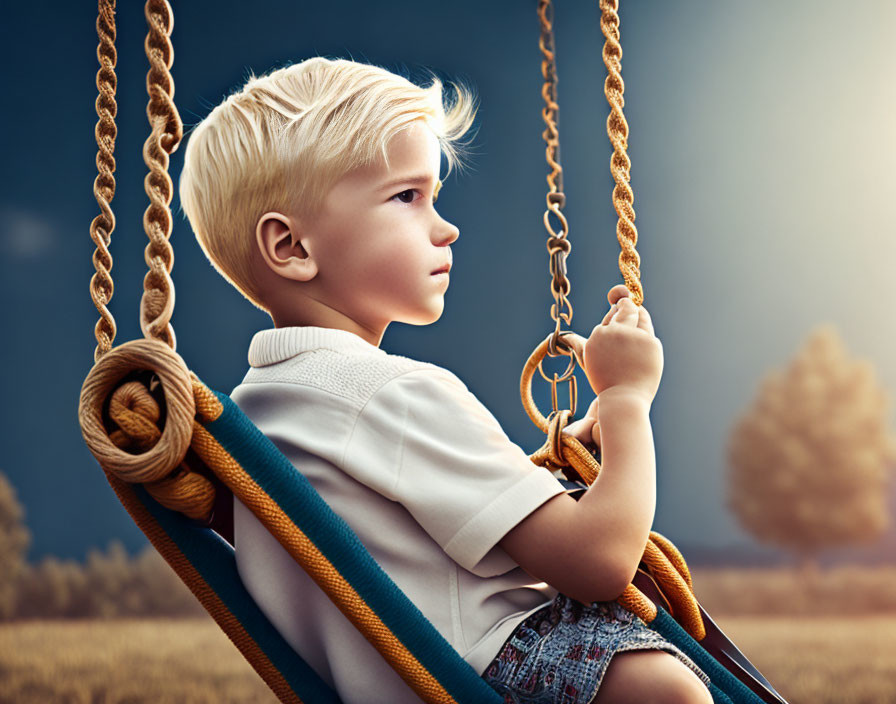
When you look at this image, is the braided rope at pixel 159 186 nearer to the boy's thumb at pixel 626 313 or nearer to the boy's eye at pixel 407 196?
the boy's eye at pixel 407 196

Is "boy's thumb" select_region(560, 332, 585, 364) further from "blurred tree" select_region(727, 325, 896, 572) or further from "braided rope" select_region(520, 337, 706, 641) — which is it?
"blurred tree" select_region(727, 325, 896, 572)

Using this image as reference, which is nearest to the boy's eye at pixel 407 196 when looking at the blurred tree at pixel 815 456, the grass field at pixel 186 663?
the grass field at pixel 186 663

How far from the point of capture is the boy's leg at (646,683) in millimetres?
569

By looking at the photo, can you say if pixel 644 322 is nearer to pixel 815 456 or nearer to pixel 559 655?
pixel 559 655

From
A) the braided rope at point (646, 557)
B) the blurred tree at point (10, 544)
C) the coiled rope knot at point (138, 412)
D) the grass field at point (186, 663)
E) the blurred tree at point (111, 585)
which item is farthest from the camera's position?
the blurred tree at point (111, 585)

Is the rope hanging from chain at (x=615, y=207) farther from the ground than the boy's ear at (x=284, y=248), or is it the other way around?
the rope hanging from chain at (x=615, y=207)

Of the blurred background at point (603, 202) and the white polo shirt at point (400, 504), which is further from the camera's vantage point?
the blurred background at point (603, 202)

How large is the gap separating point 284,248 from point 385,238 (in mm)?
86

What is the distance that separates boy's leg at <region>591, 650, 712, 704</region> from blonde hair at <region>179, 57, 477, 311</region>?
0.41 metres

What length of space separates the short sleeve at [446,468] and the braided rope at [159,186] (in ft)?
0.49

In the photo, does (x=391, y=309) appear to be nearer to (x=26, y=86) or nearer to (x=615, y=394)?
(x=615, y=394)

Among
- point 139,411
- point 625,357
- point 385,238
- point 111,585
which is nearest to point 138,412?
point 139,411

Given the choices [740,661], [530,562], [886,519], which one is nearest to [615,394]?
[530,562]

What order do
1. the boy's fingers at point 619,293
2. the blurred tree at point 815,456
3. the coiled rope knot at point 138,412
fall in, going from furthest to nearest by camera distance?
the blurred tree at point 815,456, the boy's fingers at point 619,293, the coiled rope knot at point 138,412
